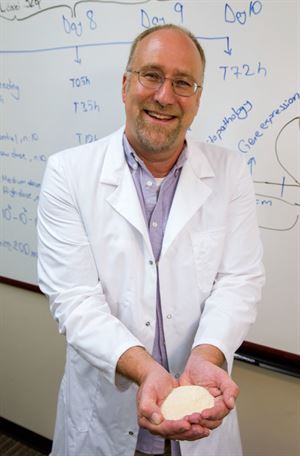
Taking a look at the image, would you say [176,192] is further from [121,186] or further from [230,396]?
→ [230,396]

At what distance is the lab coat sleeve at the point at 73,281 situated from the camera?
1025mm

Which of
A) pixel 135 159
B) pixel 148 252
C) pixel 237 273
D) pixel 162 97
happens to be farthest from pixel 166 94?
pixel 237 273

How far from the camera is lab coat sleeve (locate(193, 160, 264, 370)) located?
1109 mm

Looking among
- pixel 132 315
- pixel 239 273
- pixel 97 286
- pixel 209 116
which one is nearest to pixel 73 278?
pixel 97 286

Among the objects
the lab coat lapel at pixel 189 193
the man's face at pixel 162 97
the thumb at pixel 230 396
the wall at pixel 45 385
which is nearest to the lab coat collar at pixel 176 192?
the lab coat lapel at pixel 189 193

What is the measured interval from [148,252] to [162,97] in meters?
0.40

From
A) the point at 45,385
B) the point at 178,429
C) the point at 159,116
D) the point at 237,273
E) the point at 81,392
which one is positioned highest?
the point at 159,116

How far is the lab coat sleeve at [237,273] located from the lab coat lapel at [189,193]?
0.08 metres

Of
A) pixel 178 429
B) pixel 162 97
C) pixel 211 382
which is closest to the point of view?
pixel 178 429

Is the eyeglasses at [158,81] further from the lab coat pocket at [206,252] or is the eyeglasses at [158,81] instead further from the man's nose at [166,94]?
the lab coat pocket at [206,252]

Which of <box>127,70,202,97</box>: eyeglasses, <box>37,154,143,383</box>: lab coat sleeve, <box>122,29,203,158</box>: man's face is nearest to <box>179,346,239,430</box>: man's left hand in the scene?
<box>37,154,143,383</box>: lab coat sleeve

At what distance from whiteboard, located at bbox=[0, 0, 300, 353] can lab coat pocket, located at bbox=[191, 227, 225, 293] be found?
0.23 metres

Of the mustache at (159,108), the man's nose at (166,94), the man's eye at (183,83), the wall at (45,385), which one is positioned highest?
the man's eye at (183,83)

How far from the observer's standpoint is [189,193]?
1.19 metres
